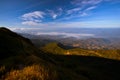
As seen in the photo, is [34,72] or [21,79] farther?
[34,72]

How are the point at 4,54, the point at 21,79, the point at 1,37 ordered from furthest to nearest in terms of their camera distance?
1. the point at 1,37
2. the point at 4,54
3. the point at 21,79

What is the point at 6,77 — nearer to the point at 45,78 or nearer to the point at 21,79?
the point at 21,79

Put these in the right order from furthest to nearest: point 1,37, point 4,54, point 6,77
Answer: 1. point 1,37
2. point 4,54
3. point 6,77

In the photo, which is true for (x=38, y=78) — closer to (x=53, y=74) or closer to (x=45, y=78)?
(x=45, y=78)

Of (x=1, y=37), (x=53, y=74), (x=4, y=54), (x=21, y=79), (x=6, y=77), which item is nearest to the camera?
(x=21, y=79)

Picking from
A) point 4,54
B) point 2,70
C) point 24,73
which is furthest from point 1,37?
point 24,73

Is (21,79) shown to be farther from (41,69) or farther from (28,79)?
(41,69)

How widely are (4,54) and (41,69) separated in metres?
17.1

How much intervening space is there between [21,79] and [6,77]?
1.84m

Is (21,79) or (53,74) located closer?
(21,79)

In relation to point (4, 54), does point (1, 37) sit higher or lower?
higher

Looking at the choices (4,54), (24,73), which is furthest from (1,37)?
(24,73)

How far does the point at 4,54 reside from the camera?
31156 mm

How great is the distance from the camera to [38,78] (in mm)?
14281
